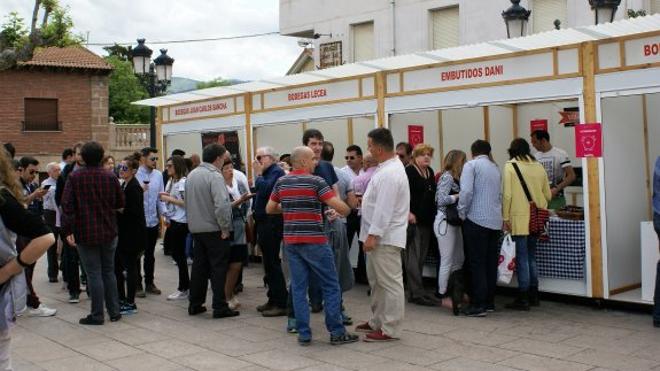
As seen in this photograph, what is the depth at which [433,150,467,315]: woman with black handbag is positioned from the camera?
298 inches

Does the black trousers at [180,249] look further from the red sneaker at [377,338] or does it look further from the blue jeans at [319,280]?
the red sneaker at [377,338]

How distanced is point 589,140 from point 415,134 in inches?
138

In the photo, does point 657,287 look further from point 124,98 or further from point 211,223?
point 124,98

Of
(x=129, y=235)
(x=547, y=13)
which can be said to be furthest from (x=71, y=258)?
(x=547, y=13)

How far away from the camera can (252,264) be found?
37.8 ft

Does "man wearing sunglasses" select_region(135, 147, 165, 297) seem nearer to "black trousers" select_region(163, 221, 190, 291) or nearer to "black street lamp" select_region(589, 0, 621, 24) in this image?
"black trousers" select_region(163, 221, 190, 291)

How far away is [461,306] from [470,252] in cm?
57

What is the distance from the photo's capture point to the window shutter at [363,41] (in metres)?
23.0

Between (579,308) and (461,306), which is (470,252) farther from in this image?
(579,308)

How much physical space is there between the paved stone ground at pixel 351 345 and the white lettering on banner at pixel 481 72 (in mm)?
2541

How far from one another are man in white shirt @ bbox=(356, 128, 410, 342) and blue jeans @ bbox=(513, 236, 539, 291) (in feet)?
5.99

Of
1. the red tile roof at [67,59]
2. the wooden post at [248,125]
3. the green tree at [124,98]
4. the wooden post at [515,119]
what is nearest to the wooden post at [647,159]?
the wooden post at [515,119]

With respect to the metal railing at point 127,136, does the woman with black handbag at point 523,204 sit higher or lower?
lower

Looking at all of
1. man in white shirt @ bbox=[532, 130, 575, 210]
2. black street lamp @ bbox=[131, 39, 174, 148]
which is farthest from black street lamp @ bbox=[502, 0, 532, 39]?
black street lamp @ bbox=[131, 39, 174, 148]
